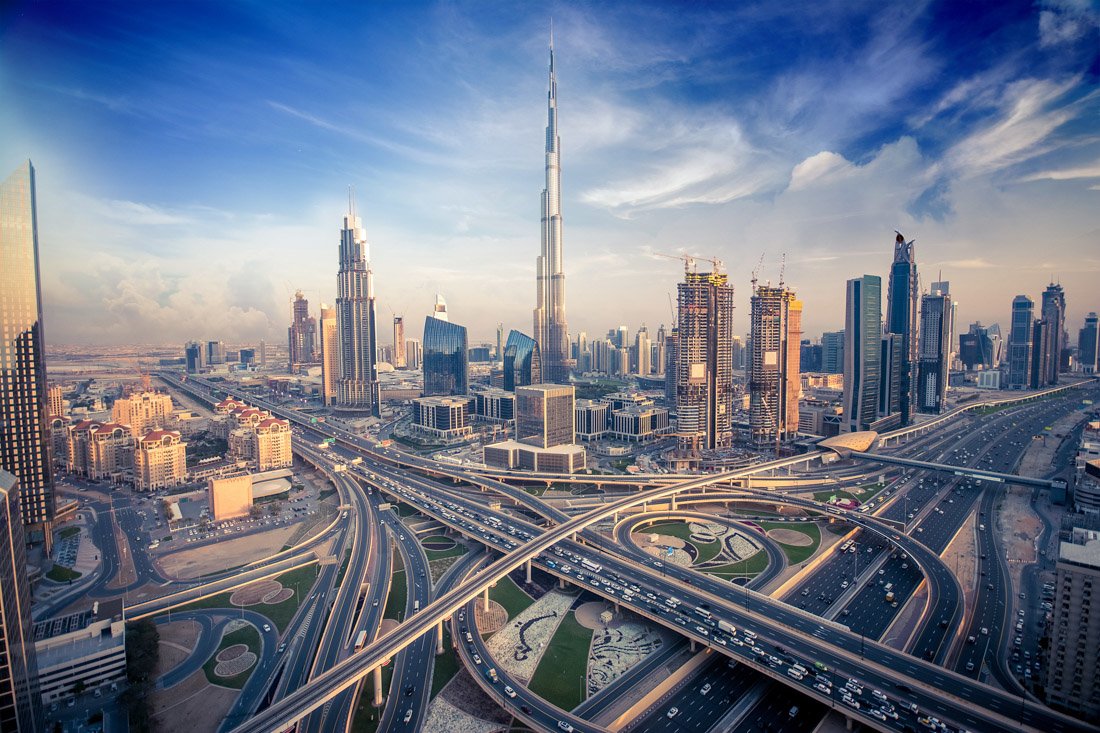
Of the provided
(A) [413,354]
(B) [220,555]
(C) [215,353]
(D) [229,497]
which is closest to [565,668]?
(B) [220,555]

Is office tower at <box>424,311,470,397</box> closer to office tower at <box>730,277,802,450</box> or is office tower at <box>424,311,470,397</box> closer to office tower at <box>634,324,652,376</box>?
office tower at <box>730,277,802,450</box>

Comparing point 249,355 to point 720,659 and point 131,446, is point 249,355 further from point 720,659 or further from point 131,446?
point 720,659

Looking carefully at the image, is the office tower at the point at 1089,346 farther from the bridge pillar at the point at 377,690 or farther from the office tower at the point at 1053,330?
the bridge pillar at the point at 377,690

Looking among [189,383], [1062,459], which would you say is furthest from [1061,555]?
[189,383]

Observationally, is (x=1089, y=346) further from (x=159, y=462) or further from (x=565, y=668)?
(x=159, y=462)

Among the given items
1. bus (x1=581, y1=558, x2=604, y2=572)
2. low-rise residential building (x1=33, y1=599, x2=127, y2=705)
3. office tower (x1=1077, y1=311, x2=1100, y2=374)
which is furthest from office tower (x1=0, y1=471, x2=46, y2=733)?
office tower (x1=1077, y1=311, x2=1100, y2=374)

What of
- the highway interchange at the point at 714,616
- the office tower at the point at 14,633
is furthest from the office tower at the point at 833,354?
the office tower at the point at 14,633
